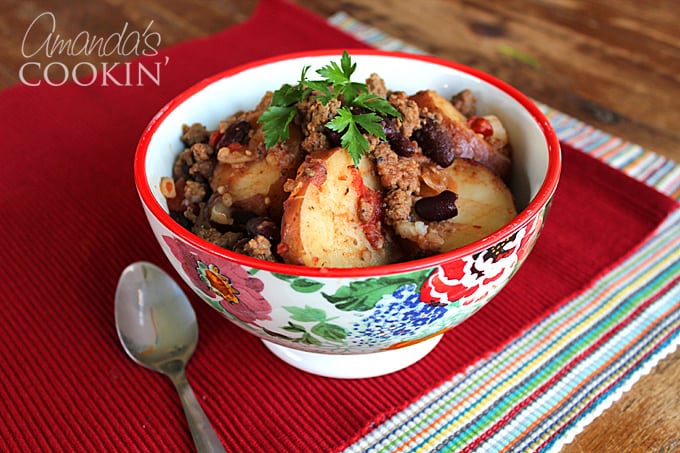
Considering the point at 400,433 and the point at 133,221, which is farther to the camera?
the point at 133,221

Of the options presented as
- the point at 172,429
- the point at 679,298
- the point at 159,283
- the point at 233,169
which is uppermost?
the point at 233,169

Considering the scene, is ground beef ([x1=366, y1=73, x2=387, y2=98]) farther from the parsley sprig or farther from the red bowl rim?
the red bowl rim

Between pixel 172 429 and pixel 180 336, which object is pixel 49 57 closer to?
pixel 180 336

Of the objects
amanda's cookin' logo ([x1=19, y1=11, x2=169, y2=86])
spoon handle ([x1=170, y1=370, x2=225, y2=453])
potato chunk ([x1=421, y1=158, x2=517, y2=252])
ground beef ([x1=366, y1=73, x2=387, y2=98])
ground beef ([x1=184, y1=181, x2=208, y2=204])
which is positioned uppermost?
ground beef ([x1=366, y1=73, x2=387, y2=98])

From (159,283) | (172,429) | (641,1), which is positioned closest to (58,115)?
(159,283)

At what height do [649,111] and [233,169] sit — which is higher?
[233,169]

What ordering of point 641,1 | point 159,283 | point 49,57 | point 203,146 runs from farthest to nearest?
1. point 641,1
2. point 49,57
3. point 159,283
4. point 203,146

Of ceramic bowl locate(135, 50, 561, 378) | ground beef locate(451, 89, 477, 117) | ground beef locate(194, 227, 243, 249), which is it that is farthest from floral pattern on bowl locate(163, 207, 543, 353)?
ground beef locate(451, 89, 477, 117)
